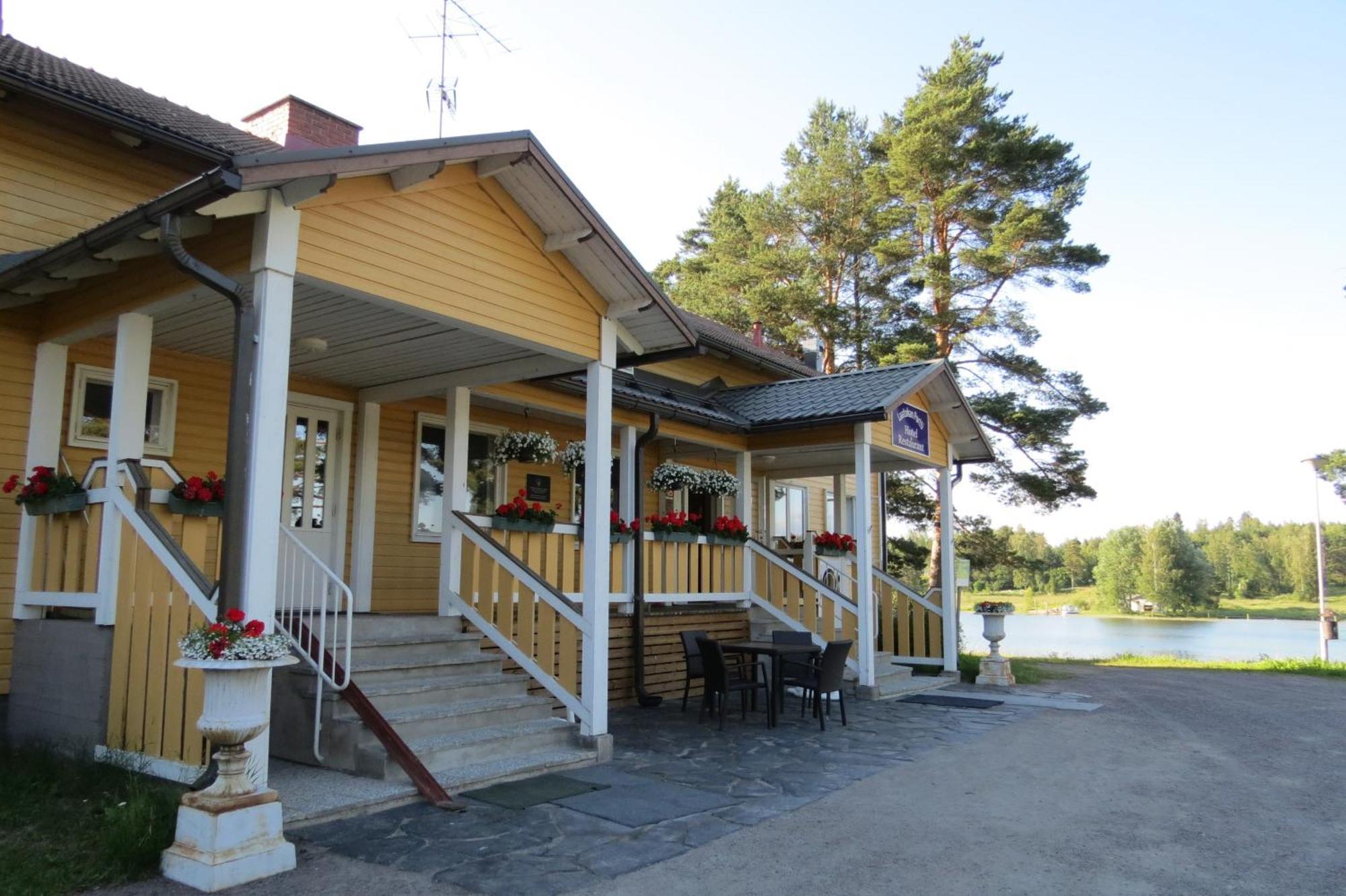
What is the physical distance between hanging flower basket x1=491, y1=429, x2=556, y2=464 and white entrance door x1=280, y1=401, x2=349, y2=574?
1.61 m

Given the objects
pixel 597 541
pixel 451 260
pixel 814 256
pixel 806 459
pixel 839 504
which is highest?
pixel 814 256

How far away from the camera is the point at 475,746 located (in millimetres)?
6199

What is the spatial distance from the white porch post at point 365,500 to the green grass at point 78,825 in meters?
3.52

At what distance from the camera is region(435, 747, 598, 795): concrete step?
5.79 meters

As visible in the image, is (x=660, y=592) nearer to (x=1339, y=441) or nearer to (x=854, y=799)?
(x=854, y=799)

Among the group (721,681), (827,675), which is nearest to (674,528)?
(721,681)

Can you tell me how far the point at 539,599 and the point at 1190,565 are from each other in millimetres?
Answer: 60648

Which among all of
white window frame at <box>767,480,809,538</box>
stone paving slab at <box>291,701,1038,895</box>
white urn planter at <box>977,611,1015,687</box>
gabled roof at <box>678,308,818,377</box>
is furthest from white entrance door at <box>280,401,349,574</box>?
white urn planter at <box>977,611,1015,687</box>

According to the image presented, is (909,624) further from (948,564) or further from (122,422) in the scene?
(122,422)

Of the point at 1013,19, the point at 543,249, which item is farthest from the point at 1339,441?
the point at 543,249

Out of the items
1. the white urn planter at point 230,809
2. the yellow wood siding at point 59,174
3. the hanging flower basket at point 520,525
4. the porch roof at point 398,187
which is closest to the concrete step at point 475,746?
the white urn planter at point 230,809

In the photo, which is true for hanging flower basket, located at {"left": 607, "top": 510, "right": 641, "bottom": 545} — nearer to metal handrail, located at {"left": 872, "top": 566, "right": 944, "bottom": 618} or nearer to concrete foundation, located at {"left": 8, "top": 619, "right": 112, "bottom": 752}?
concrete foundation, located at {"left": 8, "top": 619, "right": 112, "bottom": 752}

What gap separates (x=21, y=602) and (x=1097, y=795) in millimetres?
7285

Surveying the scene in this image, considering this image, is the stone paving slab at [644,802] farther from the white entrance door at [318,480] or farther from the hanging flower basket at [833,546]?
the hanging flower basket at [833,546]
